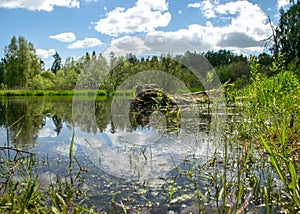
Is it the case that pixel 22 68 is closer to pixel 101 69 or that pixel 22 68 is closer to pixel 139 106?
pixel 139 106

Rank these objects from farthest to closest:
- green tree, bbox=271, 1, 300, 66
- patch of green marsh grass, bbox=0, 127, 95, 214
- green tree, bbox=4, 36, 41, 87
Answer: green tree, bbox=4, 36, 41, 87, green tree, bbox=271, 1, 300, 66, patch of green marsh grass, bbox=0, 127, 95, 214

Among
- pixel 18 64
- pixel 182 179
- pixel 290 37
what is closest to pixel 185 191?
pixel 182 179

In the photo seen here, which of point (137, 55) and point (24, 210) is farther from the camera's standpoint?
point (137, 55)

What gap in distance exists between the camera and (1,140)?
405cm

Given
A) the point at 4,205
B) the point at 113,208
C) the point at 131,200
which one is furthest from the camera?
the point at 131,200

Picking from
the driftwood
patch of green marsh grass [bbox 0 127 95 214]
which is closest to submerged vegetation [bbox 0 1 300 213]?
patch of green marsh grass [bbox 0 127 95 214]

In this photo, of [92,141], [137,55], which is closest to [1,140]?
[92,141]

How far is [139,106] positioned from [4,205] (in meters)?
7.65

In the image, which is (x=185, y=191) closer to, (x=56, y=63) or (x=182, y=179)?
(x=182, y=179)

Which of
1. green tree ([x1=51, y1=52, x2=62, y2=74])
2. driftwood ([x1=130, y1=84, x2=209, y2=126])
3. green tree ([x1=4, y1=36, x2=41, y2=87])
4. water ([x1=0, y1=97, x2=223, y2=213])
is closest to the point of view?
water ([x1=0, y1=97, x2=223, y2=213])

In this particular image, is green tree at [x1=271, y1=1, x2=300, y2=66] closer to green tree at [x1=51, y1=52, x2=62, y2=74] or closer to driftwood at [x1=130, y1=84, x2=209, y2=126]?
driftwood at [x1=130, y1=84, x2=209, y2=126]

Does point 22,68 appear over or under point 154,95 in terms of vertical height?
over

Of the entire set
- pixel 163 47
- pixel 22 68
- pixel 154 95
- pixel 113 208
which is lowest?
pixel 113 208

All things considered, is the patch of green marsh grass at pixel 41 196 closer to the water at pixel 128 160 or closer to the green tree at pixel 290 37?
the water at pixel 128 160
